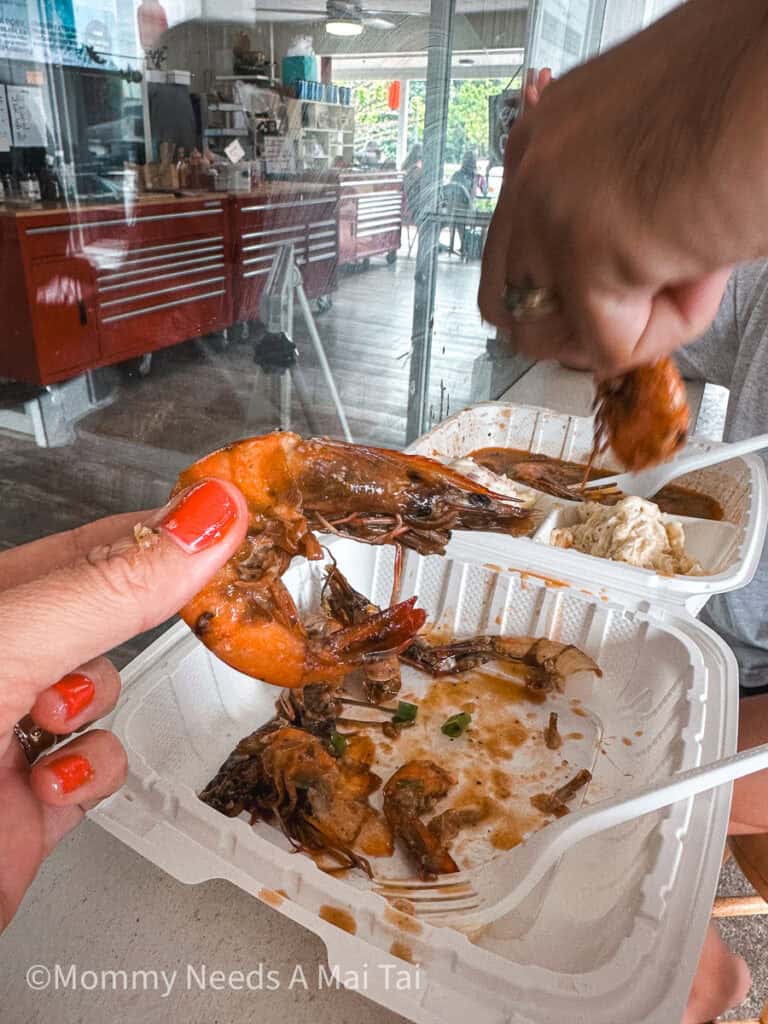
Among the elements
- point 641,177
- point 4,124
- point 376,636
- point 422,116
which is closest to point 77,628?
point 376,636

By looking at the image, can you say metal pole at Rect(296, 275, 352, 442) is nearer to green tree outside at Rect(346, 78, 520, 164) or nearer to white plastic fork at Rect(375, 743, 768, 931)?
green tree outside at Rect(346, 78, 520, 164)

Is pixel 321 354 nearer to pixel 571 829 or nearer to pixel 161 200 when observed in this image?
pixel 161 200

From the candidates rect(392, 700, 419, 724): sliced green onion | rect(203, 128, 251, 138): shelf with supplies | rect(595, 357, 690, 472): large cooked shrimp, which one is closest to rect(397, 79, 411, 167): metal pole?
rect(203, 128, 251, 138): shelf with supplies

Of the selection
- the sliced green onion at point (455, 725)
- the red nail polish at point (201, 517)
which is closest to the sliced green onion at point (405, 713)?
the sliced green onion at point (455, 725)

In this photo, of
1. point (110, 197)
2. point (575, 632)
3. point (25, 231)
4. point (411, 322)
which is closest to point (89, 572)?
point (25, 231)

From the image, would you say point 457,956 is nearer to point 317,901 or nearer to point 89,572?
point 317,901
